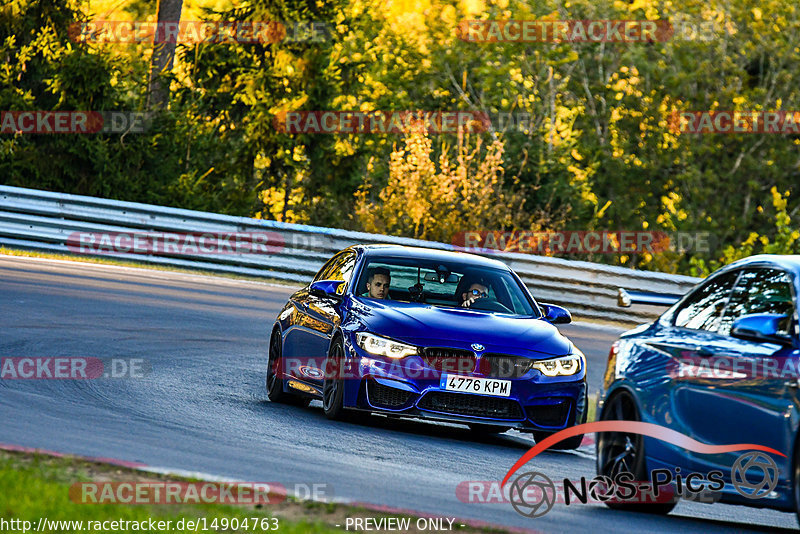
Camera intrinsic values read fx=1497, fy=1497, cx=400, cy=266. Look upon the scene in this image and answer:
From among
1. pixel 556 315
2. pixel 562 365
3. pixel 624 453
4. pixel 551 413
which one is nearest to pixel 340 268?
pixel 556 315

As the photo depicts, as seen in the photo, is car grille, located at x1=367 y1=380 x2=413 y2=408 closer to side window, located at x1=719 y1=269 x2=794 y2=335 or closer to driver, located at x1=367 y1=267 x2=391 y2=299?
driver, located at x1=367 y1=267 x2=391 y2=299

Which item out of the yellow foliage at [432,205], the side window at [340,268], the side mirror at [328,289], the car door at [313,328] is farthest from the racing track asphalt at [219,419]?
the yellow foliage at [432,205]

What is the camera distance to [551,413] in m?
11.9

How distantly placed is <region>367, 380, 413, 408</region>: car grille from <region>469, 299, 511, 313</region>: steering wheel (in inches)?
62.5

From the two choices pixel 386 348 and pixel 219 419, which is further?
pixel 386 348

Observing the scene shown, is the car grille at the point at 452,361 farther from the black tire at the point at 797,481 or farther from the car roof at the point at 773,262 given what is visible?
the black tire at the point at 797,481

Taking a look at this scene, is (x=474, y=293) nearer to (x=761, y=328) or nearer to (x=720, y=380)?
(x=720, y=380)

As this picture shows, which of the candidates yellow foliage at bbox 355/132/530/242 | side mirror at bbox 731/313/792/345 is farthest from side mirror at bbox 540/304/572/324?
yellow foliage at bbox 355/132/530/242

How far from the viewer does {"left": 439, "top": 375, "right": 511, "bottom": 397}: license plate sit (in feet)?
38.0

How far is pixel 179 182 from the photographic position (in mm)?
28812

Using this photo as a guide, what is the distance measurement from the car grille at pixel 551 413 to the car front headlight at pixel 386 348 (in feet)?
3.45

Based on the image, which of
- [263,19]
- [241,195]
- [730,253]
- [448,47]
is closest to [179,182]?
[241,195]

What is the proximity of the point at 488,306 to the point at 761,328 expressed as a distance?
222 inches

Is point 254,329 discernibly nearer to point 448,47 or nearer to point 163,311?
point 163,311
